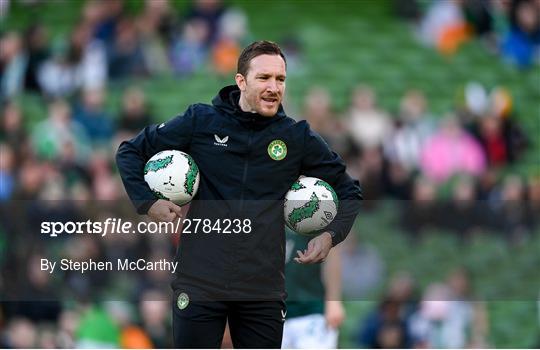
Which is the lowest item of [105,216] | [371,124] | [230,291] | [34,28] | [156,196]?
[230,291]

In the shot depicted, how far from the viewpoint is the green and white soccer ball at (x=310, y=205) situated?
587 centimetres

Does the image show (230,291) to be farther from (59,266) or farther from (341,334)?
(341,334)

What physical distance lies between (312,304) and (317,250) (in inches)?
83.6

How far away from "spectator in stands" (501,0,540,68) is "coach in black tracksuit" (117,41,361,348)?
1058 cm

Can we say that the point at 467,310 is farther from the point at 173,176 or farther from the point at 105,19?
the point at 173,176

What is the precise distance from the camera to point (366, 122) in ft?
47.7

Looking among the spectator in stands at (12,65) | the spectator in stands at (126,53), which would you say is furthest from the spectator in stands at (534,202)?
the spectator in stands at (12,65)

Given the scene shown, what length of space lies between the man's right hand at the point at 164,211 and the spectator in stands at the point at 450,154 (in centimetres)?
863

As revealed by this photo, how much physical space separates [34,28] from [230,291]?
10.1m

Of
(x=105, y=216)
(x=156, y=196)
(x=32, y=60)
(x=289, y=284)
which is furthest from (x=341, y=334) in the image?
(x=156, y=196)

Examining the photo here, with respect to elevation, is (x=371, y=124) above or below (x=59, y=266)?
above

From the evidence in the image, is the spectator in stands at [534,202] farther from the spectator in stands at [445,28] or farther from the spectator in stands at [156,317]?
the spectator in stands at [156,317]

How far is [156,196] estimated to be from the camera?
5.83 meters

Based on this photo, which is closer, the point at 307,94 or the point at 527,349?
the point at 527,349
